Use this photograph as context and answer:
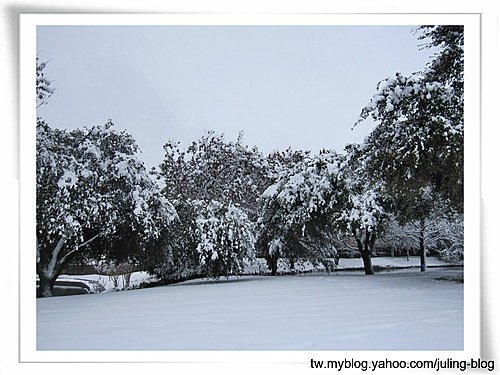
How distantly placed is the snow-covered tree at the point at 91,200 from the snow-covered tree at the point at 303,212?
0.65 meters

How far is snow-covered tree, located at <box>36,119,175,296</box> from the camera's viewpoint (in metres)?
3.76

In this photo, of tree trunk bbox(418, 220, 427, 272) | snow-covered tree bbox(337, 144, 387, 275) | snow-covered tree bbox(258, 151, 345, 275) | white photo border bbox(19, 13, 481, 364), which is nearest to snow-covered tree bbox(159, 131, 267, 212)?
snow-covered tree bbox(258, 151, 345, 275)

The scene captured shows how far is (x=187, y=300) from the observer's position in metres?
3.84

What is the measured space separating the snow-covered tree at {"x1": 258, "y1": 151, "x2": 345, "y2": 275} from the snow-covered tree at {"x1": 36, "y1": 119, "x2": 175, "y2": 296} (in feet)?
2.14

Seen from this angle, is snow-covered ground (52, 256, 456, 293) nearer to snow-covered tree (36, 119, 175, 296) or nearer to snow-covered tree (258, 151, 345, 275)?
snow-covered tree (258, 151, 345, 275)

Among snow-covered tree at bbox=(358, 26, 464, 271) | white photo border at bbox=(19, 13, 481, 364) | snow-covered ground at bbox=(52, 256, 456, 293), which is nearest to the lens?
white photo border at bbox=(19, 13, 481, 364)

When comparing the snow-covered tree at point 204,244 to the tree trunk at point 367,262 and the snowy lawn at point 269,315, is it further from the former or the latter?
the tree trunk at point 367,262

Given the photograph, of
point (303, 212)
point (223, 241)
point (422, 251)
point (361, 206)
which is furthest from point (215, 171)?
point (422, 251)

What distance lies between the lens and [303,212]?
3.98 meters

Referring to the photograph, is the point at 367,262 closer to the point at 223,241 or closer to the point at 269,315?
the point at 269,315

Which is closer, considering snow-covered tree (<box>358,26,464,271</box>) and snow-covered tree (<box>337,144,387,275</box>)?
snow-covered tree (<box>358,26,464,271</box>)

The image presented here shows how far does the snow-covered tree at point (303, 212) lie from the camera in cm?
392
